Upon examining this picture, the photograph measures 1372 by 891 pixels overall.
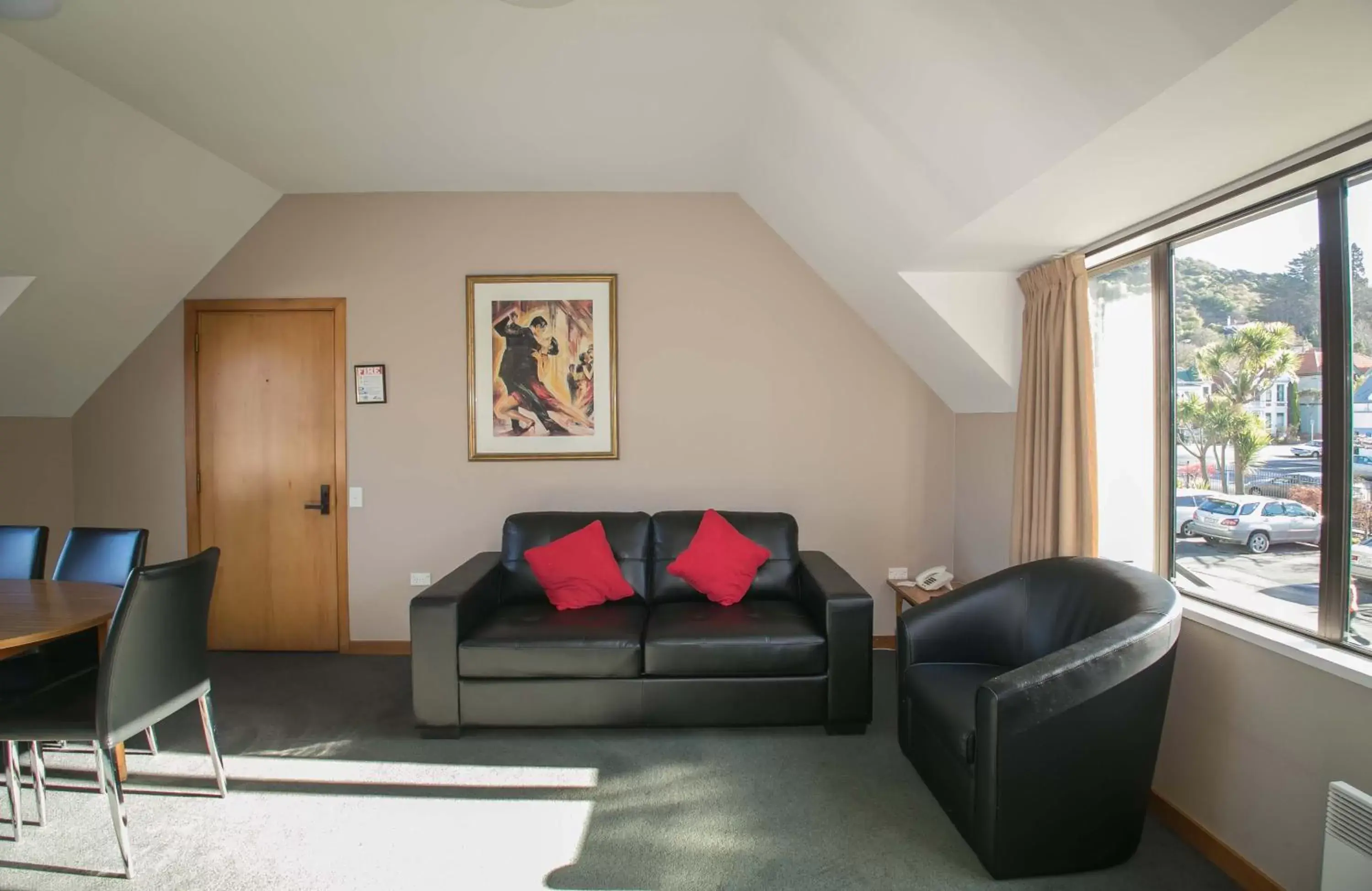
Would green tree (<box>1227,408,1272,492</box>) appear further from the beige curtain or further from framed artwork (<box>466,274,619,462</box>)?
framed artwork (<box>466,274,619,462</box>)

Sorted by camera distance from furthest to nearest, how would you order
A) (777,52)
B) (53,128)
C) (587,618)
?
1. (587,618)
2. (53,128)
3. (777,52)

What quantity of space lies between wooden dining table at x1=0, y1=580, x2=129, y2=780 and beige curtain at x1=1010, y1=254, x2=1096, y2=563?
3.57 metres

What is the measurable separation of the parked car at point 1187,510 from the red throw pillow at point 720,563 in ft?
6.04

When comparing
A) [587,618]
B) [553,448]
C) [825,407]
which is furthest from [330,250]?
[825,407]

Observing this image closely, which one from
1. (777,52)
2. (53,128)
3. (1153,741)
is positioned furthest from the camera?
(53,128)

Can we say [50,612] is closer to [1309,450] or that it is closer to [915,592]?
[915,592]

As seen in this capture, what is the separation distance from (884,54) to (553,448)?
278 cm

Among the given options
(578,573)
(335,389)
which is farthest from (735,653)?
(335,389)

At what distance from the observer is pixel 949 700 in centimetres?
238

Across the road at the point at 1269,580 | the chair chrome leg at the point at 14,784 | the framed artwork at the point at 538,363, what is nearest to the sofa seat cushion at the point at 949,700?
the road at the point at 1269,580

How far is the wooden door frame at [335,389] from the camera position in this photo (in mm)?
4125

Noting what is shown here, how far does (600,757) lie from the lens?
2.87 meters

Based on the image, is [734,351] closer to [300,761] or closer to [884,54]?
[884,54]

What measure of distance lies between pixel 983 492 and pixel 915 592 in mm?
688
